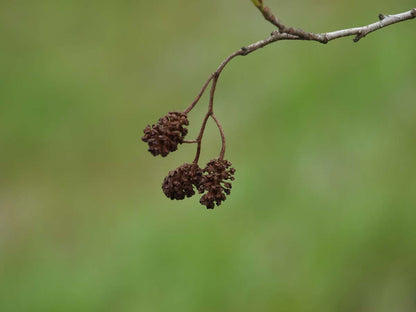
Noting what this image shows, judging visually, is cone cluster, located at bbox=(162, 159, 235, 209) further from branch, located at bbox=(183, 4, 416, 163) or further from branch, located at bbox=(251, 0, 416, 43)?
branch, located at bbox=(251, 0, 416, 43)

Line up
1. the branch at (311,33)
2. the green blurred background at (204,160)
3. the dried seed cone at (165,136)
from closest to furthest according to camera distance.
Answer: the branch at (311,33) → the dried seed cone at (165,136) → the green blurred background at (204,160)

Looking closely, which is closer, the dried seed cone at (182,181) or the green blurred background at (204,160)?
the dried seed cone at (182,181)

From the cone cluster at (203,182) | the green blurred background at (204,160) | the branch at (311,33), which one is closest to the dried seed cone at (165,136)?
the cone cluster at (203,182)

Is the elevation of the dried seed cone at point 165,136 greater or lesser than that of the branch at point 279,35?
lesser

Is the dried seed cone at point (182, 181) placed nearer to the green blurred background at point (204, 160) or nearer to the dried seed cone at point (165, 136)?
the dried seed cone at point (165, 136)

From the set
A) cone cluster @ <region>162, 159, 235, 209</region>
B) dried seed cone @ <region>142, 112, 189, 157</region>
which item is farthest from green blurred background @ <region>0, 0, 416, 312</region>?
dried seed cone @ <region>142, 112, 189, 157</region>

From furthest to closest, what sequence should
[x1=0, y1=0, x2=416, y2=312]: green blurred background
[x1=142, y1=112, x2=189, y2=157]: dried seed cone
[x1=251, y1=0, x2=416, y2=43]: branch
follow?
[x1=0, y1=0, x2=416, y2=312]: green blurred background, [x1=142, y1=112, x2=189, y2=157]: dried seed cone, [x1=251, y1=0, x2=416, y2=43]: branch

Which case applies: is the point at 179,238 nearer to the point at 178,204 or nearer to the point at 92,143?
the point at 178,204
